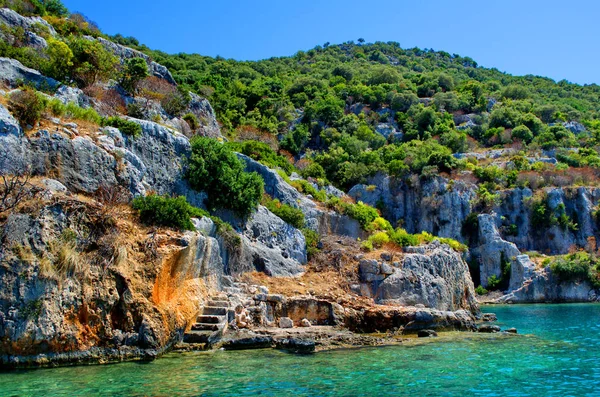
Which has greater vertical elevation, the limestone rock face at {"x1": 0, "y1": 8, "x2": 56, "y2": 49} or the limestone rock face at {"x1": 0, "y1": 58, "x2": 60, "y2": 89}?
the limestone rock face at {"x1": 0, "y1": 8, "x2": 56, "y2": 49}

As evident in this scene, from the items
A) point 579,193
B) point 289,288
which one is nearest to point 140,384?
point 289,288

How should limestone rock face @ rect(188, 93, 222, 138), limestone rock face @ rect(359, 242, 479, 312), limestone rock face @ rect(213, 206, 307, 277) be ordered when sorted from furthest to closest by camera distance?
limestone rock face @ rect(188, 93, 222, 138), limestone rock face @ rect(359, 242, 479, 312), limestone rock face @ rect(213, 206, 307, 277)

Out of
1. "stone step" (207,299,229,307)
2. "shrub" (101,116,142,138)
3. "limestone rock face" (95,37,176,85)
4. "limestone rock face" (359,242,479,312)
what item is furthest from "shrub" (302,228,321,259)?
"limestone rock face" (95,37,176,85)

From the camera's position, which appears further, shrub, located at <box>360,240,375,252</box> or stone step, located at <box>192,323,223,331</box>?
shrub, located at <box>360,240,375,252</box>

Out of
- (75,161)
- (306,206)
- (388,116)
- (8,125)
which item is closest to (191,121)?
(306,206)

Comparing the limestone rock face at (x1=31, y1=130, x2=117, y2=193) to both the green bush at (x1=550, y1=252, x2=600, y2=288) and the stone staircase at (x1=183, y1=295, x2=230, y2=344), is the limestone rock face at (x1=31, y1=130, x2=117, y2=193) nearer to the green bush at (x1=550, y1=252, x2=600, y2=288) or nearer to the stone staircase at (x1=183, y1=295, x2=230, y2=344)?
the stone staircase at (x1=183, y1=295, x2=230, y2=344)

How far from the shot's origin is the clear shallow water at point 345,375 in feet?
33.4

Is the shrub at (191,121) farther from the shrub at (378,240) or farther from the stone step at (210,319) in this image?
the stone step at (210,319)

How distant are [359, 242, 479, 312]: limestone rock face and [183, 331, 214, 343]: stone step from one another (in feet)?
30.0

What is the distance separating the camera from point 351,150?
193 ft

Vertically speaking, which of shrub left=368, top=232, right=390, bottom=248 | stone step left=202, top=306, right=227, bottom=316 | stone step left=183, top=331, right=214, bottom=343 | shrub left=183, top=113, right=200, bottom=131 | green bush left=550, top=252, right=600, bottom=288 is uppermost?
shrub left=183, top=113, right=200, bottom=131

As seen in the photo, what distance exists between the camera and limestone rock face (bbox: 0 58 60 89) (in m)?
19.4

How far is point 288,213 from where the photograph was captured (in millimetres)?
24406

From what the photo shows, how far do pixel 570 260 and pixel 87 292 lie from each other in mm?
45917
